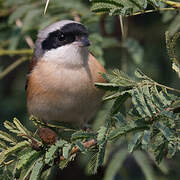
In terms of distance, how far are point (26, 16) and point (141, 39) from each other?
1.60m

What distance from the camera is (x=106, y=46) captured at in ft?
15.6

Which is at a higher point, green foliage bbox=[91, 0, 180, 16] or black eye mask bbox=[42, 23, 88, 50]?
green foliage bbox=[91, 0, 180, 16]

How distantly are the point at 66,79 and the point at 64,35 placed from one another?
0.51m

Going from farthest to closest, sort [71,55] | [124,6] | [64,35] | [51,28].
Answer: [51,28]
[64,35]
[71,55]
[124,6]

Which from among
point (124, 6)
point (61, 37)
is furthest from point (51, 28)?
point (124, 6)

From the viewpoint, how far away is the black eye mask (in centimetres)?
404

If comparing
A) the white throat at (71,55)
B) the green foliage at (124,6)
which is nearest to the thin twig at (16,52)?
the white throat at (71,55)

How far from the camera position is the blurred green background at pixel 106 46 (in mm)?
4484

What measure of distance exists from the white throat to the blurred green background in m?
0.27

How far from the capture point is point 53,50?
435 centimetres

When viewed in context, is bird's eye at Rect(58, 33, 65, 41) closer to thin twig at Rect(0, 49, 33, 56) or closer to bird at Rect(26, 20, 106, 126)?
bird at Rect(26, 20, 106, 126)

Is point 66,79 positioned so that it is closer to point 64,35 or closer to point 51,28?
point 64,35

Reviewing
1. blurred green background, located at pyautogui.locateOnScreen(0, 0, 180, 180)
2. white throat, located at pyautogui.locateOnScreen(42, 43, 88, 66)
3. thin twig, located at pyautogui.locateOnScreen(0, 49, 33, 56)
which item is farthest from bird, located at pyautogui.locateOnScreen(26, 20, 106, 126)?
thin twig, located at pyautogui.locateOnScreen(0, 49, 33, 56)

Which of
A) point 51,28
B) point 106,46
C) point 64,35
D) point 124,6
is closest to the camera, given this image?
point 124,6
